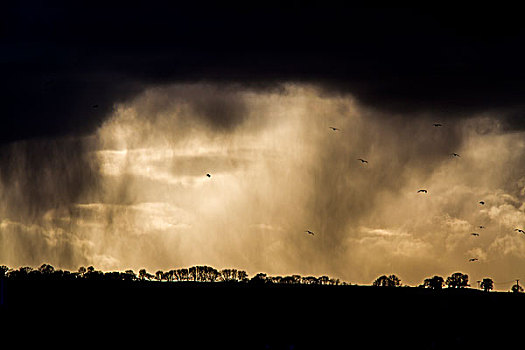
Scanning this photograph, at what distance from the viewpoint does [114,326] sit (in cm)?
12075

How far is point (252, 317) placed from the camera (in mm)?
131875

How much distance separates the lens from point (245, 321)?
12862 centimetres

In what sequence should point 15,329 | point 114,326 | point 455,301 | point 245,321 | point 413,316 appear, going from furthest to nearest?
point 455,301 < point 413,316 < point 245,321 < point 114,326 < point 15,329

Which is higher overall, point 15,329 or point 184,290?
point 184,290

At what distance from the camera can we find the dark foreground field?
4528 inches

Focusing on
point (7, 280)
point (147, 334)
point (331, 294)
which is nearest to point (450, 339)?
point (331, 294)

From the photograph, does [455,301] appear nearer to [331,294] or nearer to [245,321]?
[331,294]

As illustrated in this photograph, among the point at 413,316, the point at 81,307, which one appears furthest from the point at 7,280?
the point at 413,316

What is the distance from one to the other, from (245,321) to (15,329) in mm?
35683

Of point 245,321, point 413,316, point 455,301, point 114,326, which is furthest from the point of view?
point 455,301

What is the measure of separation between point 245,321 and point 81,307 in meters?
27.8

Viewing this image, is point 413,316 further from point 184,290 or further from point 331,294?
point 184,290

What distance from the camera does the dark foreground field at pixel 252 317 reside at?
377ft

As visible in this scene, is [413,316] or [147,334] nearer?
[147,334]
